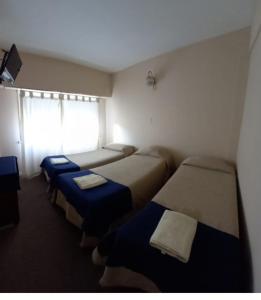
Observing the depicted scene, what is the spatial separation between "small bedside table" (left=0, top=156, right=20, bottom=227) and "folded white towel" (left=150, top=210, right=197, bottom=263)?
5.82 feet

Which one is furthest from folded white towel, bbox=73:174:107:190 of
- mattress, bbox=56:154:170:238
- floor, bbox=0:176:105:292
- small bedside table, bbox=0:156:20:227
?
small bedside table, bbox=0:156:20:227

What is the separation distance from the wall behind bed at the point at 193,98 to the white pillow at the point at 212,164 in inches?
8.1

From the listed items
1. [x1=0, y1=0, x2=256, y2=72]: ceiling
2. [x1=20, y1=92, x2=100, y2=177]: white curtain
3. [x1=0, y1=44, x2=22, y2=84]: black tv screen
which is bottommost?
[x1=20, y1=92, x2=100, y2=177]: white curtain

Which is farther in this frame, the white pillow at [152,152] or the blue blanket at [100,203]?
the white pillow at [152,152]

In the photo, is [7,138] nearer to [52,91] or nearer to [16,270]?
[52,91]

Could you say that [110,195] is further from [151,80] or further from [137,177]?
[151,80]

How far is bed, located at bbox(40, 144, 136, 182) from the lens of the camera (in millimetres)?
2662

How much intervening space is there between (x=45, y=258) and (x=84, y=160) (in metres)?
1.77

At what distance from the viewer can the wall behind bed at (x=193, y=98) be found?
228 cm

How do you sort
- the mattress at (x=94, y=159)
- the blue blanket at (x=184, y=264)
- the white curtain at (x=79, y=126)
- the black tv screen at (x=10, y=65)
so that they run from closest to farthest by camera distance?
the blue blanket at (x=184, y=264)
the black tv screen at (x=10, y=65)
the mattress at (x=94, y=159)
the white curtain at (x=79, y=126)

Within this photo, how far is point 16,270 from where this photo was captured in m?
1.42

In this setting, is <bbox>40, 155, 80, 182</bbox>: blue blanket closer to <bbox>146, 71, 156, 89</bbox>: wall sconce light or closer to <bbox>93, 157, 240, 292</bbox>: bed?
<bbox>93, 157, 240, 292</bbox>: bed

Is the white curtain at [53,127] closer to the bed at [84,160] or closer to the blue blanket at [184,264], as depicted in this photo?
the bed at [84,160]

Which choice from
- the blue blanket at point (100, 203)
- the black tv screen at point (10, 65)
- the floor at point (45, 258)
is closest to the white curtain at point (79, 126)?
the black tv screen at point (10, 65)
